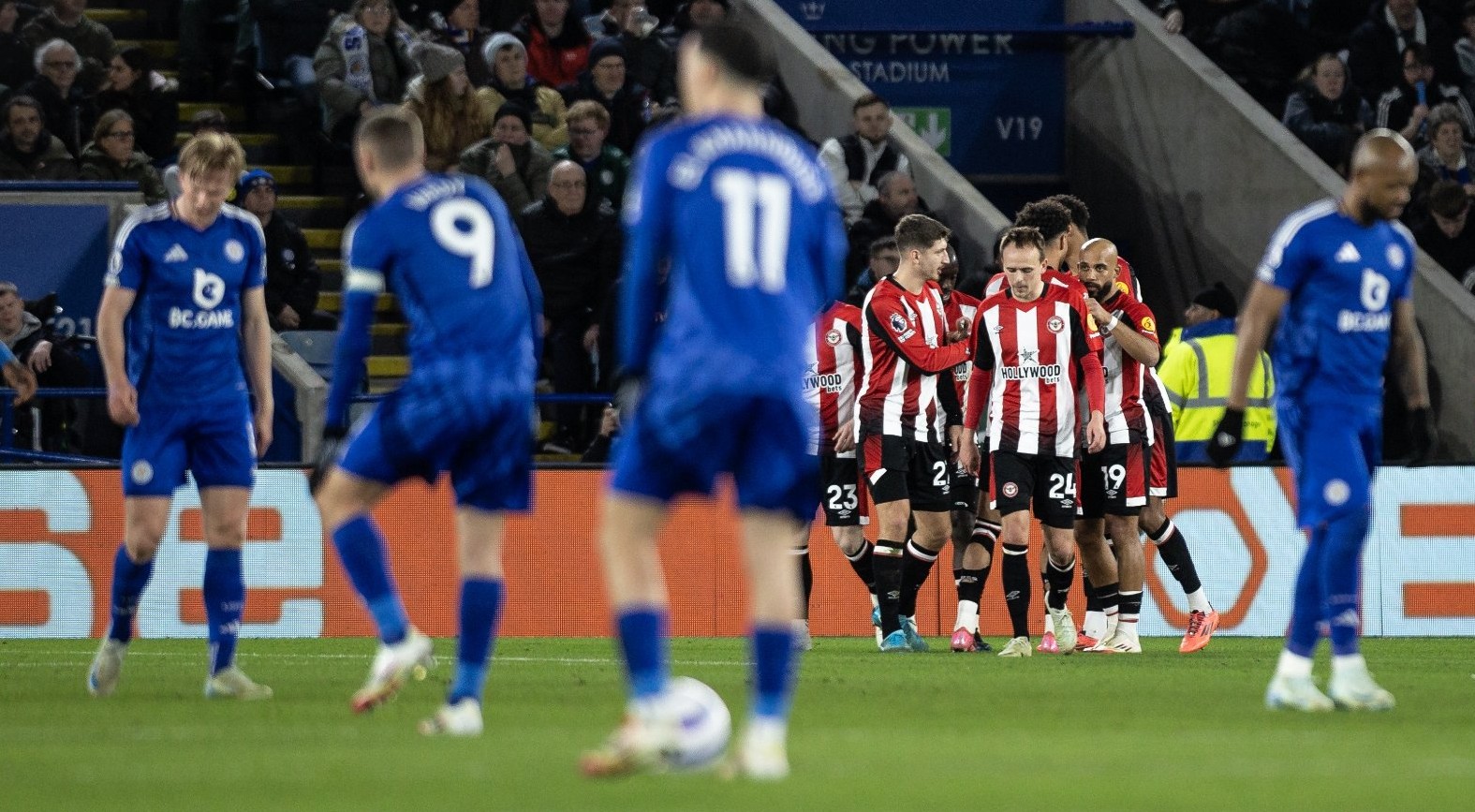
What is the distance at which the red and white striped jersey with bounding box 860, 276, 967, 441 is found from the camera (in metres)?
13.9

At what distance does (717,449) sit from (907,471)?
7.78 m

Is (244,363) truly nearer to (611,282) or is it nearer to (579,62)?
(611,282)

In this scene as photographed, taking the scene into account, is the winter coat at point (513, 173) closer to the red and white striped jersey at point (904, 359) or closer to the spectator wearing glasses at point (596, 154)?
the spectator wearing glasses at point (596, 154)

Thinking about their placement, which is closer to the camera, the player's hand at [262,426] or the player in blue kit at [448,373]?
the player in blue kit at [448,373]

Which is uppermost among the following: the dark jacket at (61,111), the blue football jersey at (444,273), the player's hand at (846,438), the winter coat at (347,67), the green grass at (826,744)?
the winter coat at (347,67)

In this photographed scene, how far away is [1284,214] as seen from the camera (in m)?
22.0

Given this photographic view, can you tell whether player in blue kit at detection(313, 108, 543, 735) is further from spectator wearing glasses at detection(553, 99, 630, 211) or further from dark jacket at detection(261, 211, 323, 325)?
spectator wearing glasses at detection(553, 99, 630, 211)

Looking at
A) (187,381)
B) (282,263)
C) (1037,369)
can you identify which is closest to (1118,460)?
(1037,369)

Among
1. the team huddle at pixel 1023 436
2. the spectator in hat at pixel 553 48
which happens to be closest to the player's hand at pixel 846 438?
the team huddle at pixel 1023 436

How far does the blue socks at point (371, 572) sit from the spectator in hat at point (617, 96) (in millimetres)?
11748

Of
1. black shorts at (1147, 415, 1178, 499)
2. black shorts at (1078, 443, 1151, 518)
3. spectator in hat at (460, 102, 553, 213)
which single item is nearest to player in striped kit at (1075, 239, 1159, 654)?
black shorts at (1078, 443, 1151, 518)

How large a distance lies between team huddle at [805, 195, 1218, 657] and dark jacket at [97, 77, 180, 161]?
24.7 feet

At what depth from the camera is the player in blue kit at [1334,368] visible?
9.06 meters

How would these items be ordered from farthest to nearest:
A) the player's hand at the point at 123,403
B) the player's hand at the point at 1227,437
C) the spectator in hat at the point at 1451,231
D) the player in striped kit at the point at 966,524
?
the spectator in hat at the point at 1451,231, the player in striped kit at the point at 966,524, the player's hand at the point at 123,403, the player's hand at the point at 1227,437
